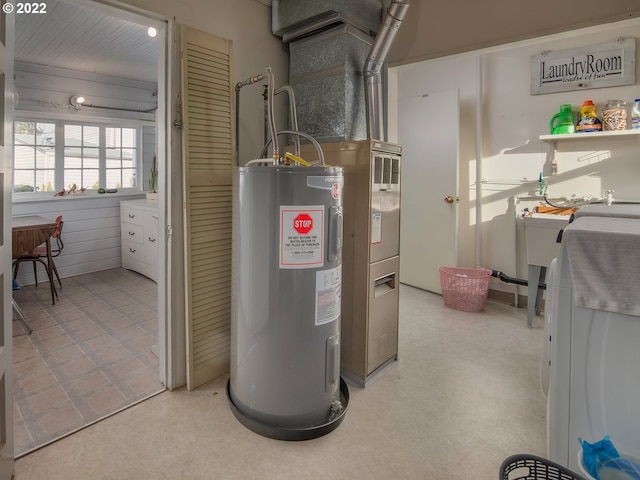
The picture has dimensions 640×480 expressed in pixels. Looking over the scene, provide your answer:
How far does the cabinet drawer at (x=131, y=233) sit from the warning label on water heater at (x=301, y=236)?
3510 mm

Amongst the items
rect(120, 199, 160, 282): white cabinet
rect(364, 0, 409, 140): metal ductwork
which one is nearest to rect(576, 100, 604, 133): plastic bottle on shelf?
rect(364, 0, 409, 140): metal ductwork

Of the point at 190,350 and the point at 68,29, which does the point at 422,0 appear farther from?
the point at 68,29

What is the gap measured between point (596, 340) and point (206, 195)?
1.88 m

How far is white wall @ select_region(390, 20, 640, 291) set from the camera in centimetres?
322

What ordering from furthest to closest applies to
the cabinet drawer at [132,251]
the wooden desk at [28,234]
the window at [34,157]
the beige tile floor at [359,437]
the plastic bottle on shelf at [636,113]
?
the cabinet drawer at [132,251]
the window at [34,157]
the wooden desk at [28,234]
the plastic bottle on shelf at [636,113]
the beige tile floor at [359,437]

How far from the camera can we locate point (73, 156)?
4.85 metres

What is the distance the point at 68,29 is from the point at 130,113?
1792mm

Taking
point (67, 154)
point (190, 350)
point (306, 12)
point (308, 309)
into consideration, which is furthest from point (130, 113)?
point (308, 309)

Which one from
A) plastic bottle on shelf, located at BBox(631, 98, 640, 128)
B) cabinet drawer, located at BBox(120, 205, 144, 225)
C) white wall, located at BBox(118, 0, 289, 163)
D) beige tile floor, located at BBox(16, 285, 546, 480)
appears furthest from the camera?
cabinet drawer, located at BBox(120, 205, 144, 225)

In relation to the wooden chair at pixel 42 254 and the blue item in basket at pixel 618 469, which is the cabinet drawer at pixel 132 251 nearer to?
the wooden chair at pixel 42 254

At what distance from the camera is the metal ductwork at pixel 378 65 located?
2.17 meters

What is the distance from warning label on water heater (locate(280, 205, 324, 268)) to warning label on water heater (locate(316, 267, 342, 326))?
88 millimetres

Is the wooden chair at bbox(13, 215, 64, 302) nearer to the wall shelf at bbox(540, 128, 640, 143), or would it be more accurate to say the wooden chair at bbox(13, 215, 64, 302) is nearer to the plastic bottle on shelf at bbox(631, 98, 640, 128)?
the wall shelf at bbox(540, 128, 640, 143)

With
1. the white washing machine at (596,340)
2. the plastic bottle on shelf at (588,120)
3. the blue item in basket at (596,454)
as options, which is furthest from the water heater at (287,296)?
the plastic bottle on shelf at (588,120)
